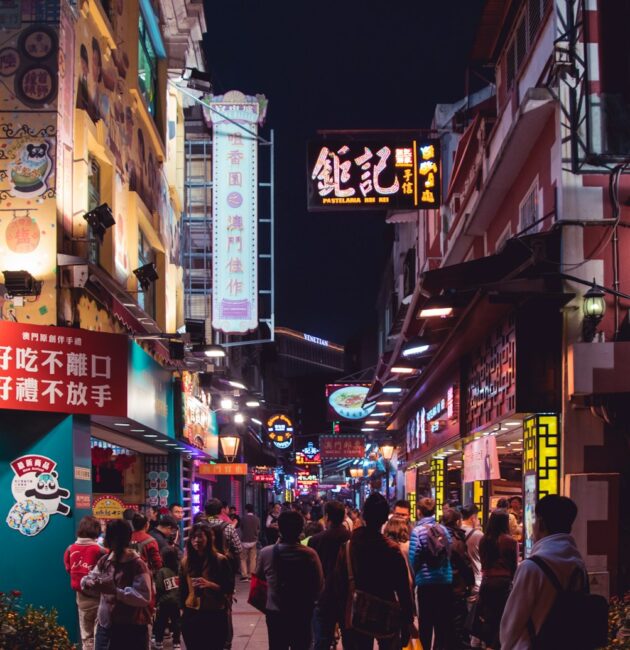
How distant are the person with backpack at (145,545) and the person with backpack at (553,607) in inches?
290

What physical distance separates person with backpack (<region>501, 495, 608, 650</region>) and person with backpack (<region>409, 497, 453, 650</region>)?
616cm

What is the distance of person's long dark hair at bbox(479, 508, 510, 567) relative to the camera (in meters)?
11.3

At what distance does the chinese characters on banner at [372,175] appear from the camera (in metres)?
20.1

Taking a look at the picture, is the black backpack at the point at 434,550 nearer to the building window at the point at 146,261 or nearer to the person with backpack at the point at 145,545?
the person with backpack at the point at 145,545

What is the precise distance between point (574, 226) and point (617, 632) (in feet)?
18.3

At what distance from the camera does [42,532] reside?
13.2 meters

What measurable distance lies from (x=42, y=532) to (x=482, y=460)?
697 centimetres

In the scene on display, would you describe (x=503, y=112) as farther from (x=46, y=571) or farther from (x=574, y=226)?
(x=46, y=571)

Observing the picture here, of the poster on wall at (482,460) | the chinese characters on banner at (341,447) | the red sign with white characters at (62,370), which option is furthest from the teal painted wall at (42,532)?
the chinese characters on banner at (341,447)

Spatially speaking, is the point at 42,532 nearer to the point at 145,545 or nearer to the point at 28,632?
the point at 145,545

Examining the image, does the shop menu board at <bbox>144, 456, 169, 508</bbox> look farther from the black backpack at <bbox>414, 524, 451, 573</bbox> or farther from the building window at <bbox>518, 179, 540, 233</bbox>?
the black backpack at <bbox>414, 524, 451, 573</bbox>

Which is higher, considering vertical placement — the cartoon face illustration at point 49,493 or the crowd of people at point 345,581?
the cartoon face illustration at point 49,493

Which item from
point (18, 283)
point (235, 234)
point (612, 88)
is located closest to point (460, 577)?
point (612, 88)

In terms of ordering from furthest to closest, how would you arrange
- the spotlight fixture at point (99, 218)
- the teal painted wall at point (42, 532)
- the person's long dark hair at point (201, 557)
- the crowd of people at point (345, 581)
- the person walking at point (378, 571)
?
the spotlight fixture at point (99, 218), the teal painted wall at point (42, 532), the person's long dark hair at point (201, 557), the person walking at point (378, 571), the crowd of people at point (345, 581)
